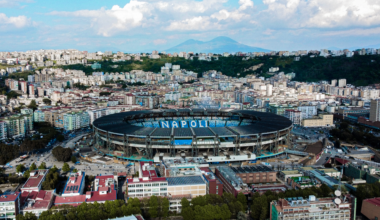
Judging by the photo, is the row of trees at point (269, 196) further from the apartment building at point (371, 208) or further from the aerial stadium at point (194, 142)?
the aerial stadium at point (194, 142)

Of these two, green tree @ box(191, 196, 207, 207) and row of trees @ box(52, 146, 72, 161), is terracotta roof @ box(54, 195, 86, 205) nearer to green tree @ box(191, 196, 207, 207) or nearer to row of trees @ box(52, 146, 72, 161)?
green tree @ box(191, 196, 207, 207)

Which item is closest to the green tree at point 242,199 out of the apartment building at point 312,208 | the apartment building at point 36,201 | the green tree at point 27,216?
the apartment building at point 312,208

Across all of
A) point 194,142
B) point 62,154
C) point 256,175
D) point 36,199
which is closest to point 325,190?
point 256,175

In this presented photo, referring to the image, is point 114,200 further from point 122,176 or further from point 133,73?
point 133,73

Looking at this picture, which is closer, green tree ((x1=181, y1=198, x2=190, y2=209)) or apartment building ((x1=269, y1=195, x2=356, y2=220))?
apartment building ((x1=269, y1=195, x2=356, y2=220))

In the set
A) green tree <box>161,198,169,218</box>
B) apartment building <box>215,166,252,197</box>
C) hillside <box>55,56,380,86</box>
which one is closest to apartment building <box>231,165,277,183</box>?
apartment building <box>215,166,252,197</box>

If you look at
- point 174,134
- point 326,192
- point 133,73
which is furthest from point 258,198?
point 133,73
